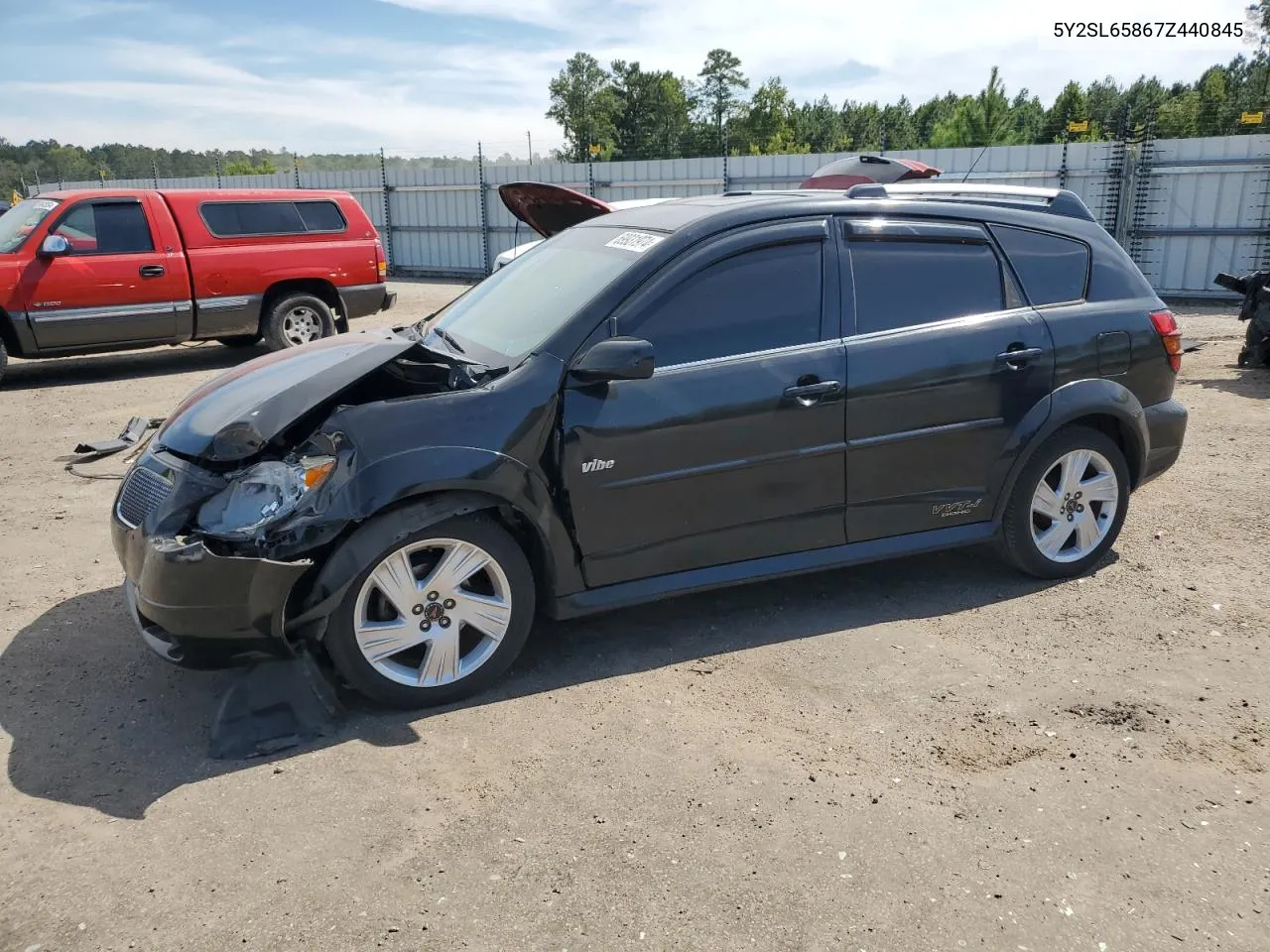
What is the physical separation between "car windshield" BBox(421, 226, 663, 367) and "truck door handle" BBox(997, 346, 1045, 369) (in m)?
1.67

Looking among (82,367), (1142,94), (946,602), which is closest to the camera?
(946,602)

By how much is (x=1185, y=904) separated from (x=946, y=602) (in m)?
2.08

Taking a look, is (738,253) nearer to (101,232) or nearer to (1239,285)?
(1239,285)

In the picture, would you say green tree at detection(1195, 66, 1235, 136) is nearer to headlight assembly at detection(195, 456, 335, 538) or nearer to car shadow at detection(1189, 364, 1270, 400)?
car shadow at detection(1189, 364, 1270, 400)

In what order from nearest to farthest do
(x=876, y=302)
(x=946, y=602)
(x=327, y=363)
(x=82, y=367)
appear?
(x=327, y=363)
(x=876, y=302)
(x=946, y=602)
(x=82, y=367)

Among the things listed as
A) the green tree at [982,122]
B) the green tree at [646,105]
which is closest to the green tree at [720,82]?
the green tree at [646,105]

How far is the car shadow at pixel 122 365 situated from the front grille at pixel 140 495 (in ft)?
25.7

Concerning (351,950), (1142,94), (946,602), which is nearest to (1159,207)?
(946,602)

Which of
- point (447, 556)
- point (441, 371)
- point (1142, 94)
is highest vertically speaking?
point (1142, 94)

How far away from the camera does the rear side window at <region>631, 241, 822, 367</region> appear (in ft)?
13.0

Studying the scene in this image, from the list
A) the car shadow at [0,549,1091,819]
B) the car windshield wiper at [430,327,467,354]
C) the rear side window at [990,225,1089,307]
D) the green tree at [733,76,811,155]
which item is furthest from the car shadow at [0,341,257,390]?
the green tree at [733,76,811,155]

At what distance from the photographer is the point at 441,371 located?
379 cm

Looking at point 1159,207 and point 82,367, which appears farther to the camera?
point 1159,207

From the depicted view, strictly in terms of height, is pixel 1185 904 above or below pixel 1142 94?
below
